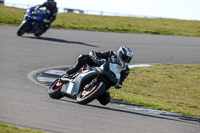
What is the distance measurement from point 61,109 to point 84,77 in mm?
→ 1011

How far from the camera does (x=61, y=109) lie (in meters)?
7.53

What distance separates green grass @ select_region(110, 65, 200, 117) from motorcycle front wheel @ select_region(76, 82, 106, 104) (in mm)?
2240

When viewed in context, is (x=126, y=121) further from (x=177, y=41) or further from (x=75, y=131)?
(x=177, y=41)

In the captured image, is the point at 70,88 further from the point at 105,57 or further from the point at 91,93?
the point at 105,57

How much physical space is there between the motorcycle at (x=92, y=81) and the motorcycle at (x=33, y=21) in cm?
1217

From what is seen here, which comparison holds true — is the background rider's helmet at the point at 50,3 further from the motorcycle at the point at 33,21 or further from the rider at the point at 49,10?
the motorcycle at the point at 33,21

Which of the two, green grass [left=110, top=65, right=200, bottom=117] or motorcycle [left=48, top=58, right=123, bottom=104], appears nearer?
motorcycle [left=48, top=58, right=123, bottom=104]

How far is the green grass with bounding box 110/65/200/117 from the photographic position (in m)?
10.4

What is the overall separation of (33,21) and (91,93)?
13261mm

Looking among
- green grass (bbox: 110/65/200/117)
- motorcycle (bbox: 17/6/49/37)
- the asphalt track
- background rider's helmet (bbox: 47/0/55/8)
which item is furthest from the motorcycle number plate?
background rider's helmet (bbox: 47/0/55/8)

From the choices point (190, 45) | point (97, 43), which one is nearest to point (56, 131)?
point (97, 43)

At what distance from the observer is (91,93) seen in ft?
26.1

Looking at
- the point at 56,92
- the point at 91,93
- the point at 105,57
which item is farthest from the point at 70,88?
the point at 105,57

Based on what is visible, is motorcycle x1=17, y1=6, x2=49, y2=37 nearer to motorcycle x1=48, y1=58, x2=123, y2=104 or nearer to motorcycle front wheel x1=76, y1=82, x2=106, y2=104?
motorcycle x1=48, y1=58, x2=123, y2=104
